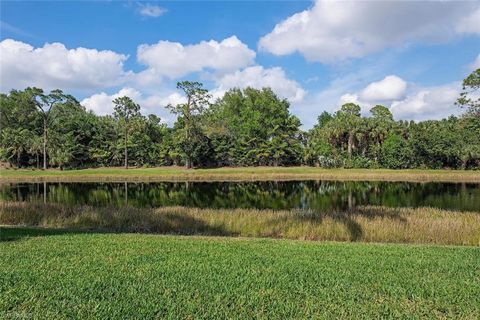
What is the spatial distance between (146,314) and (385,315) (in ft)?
10.2

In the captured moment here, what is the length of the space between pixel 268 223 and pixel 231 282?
392 inches

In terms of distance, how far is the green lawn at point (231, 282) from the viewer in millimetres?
5332

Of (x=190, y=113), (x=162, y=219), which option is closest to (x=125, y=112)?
(x=190, y=113)

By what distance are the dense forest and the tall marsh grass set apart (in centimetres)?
4759

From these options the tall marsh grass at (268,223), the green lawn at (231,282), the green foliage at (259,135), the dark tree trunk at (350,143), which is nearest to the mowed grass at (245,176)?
the dark tree trunk at (350,143)

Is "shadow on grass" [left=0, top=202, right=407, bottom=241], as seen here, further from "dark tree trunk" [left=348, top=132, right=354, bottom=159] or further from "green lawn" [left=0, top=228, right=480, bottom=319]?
"dark tree trunk" [left=348, top=132, right=354, bottom=159]

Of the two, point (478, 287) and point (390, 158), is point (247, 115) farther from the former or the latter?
point (478, 287)

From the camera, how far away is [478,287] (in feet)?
20.9

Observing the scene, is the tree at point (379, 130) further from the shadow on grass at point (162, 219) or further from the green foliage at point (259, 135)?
the shadow on grass at point (162, 219)

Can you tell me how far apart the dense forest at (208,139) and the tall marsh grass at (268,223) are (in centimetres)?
4759

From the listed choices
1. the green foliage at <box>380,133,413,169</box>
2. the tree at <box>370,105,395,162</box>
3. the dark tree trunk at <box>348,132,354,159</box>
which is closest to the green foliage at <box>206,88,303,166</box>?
the dark tree trunk at <box>348,132,354,159</box>

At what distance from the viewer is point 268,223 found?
16312 mm

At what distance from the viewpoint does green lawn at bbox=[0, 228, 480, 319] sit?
210 inches

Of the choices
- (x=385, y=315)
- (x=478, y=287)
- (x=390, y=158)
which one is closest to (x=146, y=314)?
(x=385, y=315)
